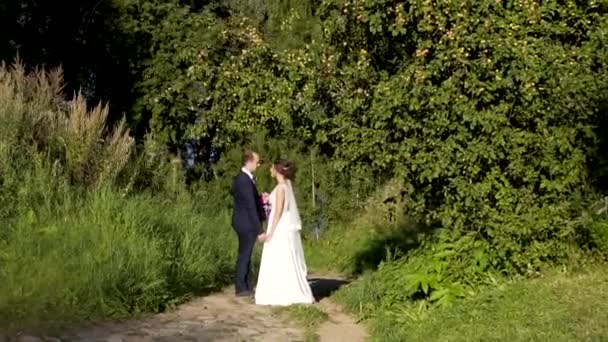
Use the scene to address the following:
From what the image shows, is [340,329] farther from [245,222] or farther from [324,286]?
[324,286]

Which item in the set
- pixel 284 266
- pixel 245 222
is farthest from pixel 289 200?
pixel 284 266

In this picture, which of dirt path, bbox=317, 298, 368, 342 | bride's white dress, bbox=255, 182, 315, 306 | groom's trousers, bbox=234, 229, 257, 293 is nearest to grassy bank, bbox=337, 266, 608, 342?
dirt path, bbox=317, 298, 368, 342

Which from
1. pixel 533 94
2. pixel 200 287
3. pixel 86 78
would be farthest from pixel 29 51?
pixel 533 94

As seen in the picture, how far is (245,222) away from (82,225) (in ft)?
6.99

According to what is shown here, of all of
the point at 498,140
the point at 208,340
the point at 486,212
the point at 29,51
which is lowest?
the point at 208,340

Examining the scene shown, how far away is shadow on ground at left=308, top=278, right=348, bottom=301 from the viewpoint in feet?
42.2

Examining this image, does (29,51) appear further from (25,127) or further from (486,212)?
(486,212)

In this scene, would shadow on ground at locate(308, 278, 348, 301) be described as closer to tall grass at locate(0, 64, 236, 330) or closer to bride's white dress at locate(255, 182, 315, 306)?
bride's white dress at locate(255, 182, 315, 306)

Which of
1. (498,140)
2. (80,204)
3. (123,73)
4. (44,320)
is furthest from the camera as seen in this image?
(123,73)

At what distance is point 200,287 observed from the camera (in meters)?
11.9

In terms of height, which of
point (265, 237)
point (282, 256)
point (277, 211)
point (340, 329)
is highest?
point (277, 211)

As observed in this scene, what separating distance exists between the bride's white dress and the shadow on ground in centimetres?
84

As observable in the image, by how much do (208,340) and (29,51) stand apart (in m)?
15.0

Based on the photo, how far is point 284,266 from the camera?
11.6m
